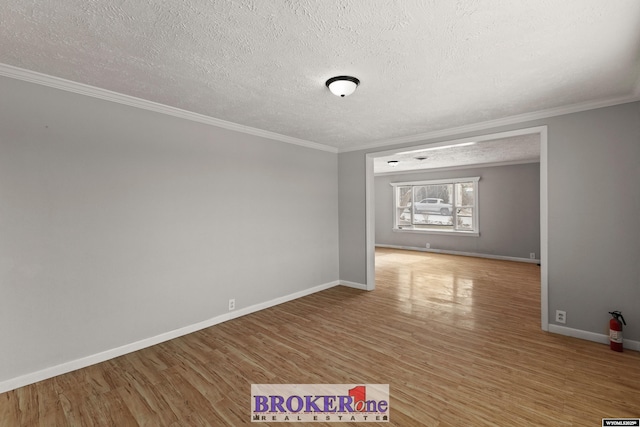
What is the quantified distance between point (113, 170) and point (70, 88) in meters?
0.77

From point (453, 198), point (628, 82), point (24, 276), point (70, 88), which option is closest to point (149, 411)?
point (24, 276)

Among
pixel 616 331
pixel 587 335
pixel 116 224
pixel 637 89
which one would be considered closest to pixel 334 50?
pixel 116 224

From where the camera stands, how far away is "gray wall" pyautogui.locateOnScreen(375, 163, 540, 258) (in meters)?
7.06

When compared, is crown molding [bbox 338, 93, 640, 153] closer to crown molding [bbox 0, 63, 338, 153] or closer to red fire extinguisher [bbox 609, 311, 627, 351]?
crown molding [bbox 0, 63, 338, 153]

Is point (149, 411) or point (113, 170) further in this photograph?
point (113, 170)

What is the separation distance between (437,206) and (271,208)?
6.52 metres

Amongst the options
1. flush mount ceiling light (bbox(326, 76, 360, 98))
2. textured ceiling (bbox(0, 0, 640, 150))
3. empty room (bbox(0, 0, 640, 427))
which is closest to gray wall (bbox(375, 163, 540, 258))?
empty room (bbox(0, 0, 640, 427))

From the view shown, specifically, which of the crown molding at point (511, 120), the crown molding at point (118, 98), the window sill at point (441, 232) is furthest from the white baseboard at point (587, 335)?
the window sill at point (441, 232)

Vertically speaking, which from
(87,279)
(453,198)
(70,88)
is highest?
(70,88)

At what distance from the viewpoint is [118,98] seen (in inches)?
108

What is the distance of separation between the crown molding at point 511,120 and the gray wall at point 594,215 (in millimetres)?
53

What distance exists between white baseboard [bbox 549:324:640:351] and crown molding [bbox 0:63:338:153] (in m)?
4.31

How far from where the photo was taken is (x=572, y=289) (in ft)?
10.3

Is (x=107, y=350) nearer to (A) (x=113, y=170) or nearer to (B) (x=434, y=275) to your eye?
(A) (x=113, y=170)
